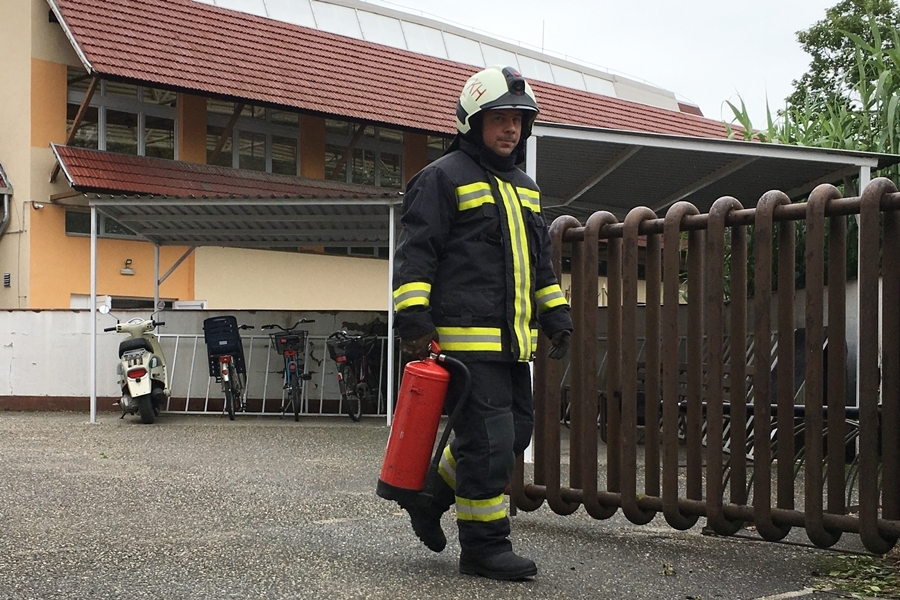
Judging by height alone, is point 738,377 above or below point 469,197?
below

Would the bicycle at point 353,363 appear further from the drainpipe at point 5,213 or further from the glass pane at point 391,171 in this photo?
the glass pane at point 391,171

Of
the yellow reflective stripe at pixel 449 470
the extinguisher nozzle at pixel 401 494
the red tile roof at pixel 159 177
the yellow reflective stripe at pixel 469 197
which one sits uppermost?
the red tile roof at pixel 159 177

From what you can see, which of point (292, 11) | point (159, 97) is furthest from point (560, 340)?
point (292, 11)

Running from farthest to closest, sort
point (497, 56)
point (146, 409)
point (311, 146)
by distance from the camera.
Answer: point (497, 56) → point (311, 146) → point (146, 409)

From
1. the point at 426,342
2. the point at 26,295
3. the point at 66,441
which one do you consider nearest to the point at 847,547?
the point at 426,342

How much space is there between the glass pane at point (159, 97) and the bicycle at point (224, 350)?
31.1 feet

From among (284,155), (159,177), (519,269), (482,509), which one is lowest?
(482,509)

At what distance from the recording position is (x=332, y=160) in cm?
2378

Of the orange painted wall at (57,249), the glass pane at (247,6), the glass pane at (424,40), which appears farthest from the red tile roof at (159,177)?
the glass pane at (424,40)

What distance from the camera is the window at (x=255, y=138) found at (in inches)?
867

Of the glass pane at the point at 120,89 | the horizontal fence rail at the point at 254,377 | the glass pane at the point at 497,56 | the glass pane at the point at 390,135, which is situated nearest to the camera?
the horizontal fence rail at the point at 254,377

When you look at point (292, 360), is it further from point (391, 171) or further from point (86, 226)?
point (391, 171)

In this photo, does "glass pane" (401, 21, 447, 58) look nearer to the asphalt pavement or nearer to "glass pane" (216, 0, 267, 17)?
"glass pane" (216, 0, 267, 17)

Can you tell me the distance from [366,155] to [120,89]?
5.73 meters
